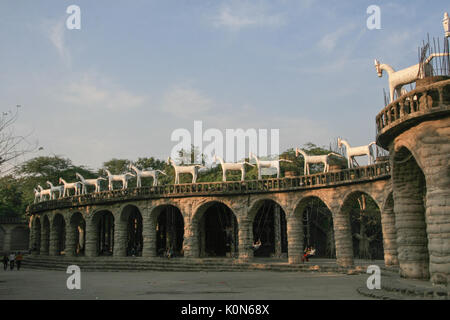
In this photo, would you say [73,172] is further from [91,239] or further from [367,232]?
[367,232]

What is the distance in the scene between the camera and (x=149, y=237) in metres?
27.1

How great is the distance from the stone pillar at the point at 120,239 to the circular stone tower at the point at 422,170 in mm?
20276

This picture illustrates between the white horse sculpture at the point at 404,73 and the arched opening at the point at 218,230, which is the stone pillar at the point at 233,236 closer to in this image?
the arched opening at the point at 218,230

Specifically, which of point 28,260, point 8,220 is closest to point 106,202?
point 28,260

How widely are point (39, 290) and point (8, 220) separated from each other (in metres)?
40.8

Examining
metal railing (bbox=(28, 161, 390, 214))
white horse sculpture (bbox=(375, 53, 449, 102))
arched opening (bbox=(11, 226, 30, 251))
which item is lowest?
arched opening (bbox=(11, 226, 30, 251))

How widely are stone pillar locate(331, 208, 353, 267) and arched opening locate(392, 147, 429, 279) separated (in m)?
8.80

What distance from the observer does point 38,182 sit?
48.4 metres

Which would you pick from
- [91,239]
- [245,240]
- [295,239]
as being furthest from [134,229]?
[295,239]

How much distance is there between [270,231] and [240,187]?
1053cm

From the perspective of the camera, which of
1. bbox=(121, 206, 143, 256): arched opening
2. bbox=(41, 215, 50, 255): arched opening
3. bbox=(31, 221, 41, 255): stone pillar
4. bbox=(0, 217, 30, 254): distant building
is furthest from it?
bbox=(0, 217, 30, 254): distant building

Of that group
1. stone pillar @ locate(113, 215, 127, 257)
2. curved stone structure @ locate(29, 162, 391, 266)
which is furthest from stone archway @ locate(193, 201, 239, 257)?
stone pillar @ locate(113, 215, 127, 257)

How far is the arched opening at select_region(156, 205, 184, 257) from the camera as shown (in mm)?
31875

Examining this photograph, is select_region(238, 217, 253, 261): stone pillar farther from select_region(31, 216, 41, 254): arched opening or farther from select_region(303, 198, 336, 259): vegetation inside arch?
select_region(31, 216, 41, 254): arched opening
